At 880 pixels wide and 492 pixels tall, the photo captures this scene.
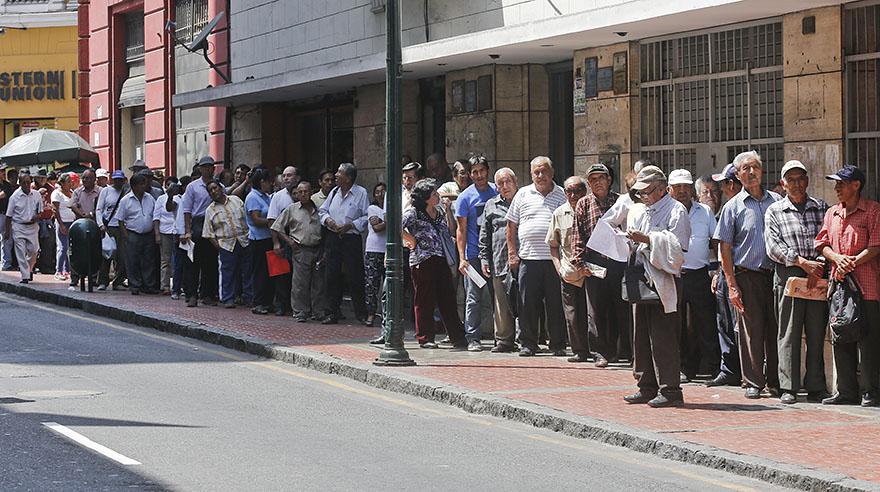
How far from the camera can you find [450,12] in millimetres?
20953

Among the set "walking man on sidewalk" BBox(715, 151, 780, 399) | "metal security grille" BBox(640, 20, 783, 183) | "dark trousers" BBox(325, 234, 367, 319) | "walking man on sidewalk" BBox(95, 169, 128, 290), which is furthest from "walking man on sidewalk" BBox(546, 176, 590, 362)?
"walking man on sidewalk" BBox(95, 169, 128, 290)

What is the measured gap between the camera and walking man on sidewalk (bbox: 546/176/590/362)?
14711mm

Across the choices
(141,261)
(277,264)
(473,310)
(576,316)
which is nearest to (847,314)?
(576,316)

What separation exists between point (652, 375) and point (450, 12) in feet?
33.7

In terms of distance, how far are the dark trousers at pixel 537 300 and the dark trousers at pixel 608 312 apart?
78cm

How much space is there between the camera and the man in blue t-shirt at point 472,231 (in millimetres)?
15945

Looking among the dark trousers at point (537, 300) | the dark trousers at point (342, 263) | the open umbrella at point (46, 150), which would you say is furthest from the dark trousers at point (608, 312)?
the open umbrella at point (46, 150)

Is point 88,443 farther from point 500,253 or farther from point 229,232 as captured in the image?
point 229,232

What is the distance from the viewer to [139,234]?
23.3m

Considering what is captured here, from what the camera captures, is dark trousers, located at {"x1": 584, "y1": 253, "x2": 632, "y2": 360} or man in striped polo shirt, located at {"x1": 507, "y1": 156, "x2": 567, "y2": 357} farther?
man in striped polo shirt, located at {"x1": 507, "y1": 156, "x2": 567, "y2": 357}

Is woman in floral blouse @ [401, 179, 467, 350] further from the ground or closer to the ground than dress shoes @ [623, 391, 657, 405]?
further from the ground

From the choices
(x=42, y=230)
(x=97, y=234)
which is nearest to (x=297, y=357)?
(x=97, y=234)

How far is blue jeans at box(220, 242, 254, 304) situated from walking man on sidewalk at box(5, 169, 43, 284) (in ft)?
22.5

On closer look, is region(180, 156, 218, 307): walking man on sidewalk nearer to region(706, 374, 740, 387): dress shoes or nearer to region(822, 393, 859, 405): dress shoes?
region(706, 374, 740, 387): dress shoes
